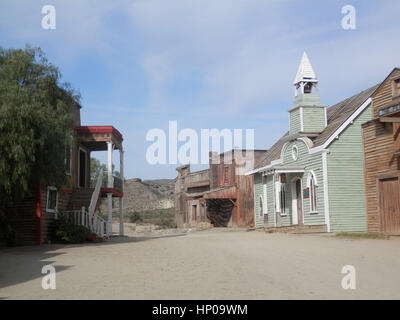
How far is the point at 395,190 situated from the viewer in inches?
743

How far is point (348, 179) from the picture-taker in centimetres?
2181

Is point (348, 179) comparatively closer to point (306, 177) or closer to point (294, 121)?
point (306, 177)

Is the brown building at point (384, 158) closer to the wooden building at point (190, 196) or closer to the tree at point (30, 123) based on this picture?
the tree at point (30, 123)

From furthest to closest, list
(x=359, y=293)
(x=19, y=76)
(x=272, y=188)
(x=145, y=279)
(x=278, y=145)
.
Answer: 1. (x=278, y=145)
2. (x=272, y=188)
3. (x=19, y=76)
4. (x=145, y=279)
5. (x=359, y=293)

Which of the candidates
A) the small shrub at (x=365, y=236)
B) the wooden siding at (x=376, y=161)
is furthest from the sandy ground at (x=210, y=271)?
the wooden siding at (x=376, y=161)

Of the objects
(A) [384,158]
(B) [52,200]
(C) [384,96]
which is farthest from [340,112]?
(B) [52,200]

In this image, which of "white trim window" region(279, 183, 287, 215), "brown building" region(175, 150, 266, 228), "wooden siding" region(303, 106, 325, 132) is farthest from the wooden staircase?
"brown building" region(175, 150, 266, 228)

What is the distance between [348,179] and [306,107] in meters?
4.27

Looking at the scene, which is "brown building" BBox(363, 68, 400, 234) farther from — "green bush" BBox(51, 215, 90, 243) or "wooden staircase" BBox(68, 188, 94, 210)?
"wooden staircase" BBox(68, 188, 94, 210)

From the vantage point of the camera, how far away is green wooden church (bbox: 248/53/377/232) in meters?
21.7

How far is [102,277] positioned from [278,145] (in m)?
20.5
